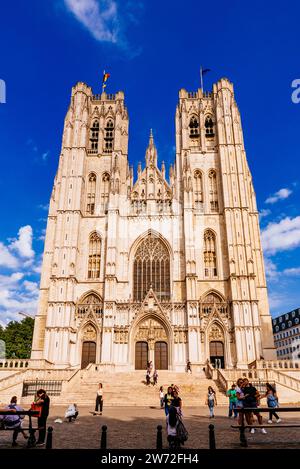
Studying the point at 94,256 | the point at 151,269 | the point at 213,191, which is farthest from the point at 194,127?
the point at 94,256

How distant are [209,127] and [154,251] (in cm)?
1707

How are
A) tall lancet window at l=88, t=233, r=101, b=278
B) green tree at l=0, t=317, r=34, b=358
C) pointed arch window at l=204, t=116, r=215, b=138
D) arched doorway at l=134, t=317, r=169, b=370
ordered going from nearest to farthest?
arched doorway at l=134, t=317, r=169, b=370 < tall lancet window at l=88, t=233, r=101, b=278 < pointed arch window at l=204, t=116, r=215, b=138 < green tree at l=0, t=317, r=34, b=358

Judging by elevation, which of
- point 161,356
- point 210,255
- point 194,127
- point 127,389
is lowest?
point 127,389

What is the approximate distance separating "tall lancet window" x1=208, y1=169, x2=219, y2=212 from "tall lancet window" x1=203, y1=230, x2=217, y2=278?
3.10 metres

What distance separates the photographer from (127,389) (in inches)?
955

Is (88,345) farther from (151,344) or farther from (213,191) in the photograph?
(213,191)

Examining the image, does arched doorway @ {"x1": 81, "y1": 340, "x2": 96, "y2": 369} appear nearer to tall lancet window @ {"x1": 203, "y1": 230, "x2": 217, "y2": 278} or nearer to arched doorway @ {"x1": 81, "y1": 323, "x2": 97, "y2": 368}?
arched doorway @ {"x1": 81, "y1": 323, "x2": 97, "y2": 368}

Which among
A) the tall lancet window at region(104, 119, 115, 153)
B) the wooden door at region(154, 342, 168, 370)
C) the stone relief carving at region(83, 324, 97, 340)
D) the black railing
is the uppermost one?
the tall lancet window at region(104, 119, 115, 153)

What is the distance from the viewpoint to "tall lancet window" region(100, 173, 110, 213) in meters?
40.8

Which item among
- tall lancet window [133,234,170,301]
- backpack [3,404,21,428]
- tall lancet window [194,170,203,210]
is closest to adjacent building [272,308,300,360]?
tall lancet window [194,170,203,210]

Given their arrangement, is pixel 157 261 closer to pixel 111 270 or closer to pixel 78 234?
pixel 111 270

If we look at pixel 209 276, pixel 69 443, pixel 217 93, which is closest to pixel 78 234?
pixel 209 276

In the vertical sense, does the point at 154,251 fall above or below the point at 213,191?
below

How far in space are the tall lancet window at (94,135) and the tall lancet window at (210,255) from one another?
55.7ft
